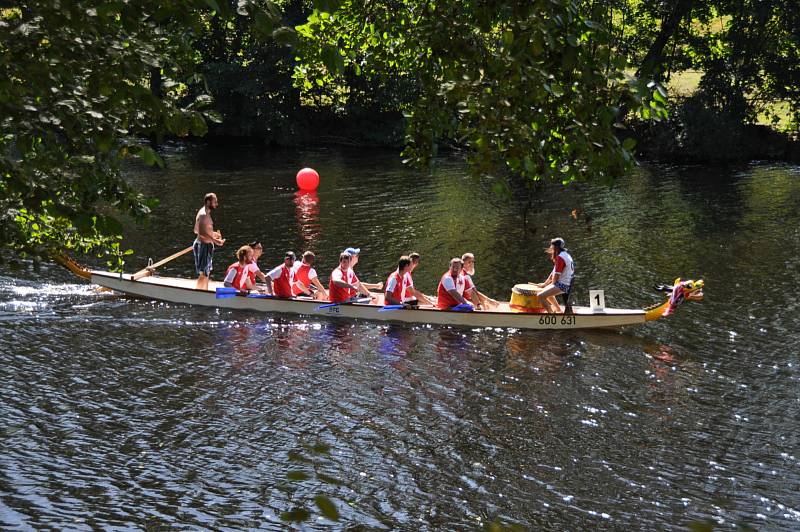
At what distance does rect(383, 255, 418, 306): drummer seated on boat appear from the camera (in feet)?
61.9

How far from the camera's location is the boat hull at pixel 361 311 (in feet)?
59.7

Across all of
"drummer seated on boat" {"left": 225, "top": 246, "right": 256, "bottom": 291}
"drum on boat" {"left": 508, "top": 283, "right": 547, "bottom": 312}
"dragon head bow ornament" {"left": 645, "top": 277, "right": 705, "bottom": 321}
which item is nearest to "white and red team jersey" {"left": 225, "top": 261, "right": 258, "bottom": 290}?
"drummer seated on boat" {"left": 225, "top": 246, "right": 256, "bottom": 291}

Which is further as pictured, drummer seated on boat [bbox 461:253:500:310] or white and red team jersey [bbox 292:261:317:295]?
white and red team jersey [bbox 292:261:317:295]

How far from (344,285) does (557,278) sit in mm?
4222

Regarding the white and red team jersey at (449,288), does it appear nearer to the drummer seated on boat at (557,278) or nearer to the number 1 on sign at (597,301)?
the drummer seated on boat at (557,278)

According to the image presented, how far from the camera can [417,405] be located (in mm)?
14539

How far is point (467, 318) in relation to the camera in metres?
18.6

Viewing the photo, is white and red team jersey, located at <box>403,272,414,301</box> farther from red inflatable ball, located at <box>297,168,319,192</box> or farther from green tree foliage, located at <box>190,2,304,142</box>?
green tree foliage, located at <box>190,2,304,142</box>

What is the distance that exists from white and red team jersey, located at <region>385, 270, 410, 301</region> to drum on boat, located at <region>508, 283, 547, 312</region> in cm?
216

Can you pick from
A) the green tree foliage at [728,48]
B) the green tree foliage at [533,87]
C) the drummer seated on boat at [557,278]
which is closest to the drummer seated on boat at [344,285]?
the drummer seated on boat at [557,278]

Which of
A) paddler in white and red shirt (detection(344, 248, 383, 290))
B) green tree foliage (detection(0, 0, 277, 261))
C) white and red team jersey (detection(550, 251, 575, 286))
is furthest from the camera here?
paddler in white and red shirt (detection(344, 248, 383, 290))

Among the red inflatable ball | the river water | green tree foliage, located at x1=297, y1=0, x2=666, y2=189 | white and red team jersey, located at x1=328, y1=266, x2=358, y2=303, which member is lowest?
the river water

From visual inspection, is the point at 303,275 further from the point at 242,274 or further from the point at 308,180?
the point at 308,180

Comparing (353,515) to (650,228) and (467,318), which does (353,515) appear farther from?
(650,228)
